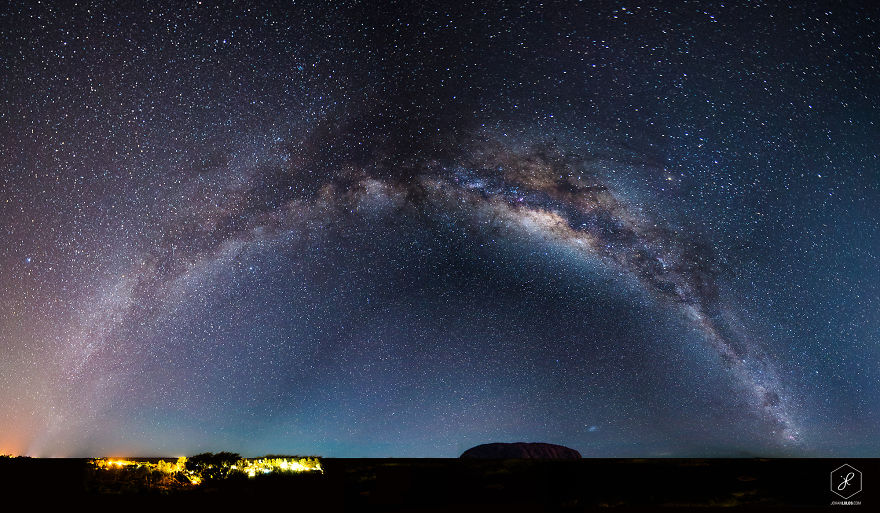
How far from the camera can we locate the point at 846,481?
2.88 meters

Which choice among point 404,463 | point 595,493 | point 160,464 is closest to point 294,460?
point 160,464

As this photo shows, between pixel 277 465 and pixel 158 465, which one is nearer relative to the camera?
pixel 277 465

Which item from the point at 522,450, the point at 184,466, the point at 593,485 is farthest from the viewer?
the point at 522,450

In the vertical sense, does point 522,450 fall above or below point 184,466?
below

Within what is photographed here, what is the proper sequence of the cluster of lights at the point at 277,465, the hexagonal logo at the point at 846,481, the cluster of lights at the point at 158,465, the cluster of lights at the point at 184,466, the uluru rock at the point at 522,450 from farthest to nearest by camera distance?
the uluru rock at the point at 522,450
the cluster of lights at the point at 158,465
the cluster of lights at the point at 184,466
the cluster of lights at the point at 277,465
the hexagonal logo at the point at 846,481

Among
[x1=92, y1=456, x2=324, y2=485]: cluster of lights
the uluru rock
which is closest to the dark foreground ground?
[x1=92, y1=456, x2=324, y2=485]: cluster of lights

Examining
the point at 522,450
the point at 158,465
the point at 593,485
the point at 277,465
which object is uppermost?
the point at 593,485

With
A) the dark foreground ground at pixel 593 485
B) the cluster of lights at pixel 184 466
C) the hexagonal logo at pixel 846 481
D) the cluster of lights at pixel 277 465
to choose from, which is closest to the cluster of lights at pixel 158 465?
the cluster of lights at pixel 184 466

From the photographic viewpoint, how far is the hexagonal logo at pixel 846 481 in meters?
2.79

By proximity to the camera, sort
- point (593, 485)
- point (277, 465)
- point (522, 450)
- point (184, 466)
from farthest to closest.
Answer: point (522, 450) < point (184, 466) < point (277, 465) < point (593, 485)

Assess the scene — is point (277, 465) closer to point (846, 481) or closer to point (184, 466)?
point (184, 466)

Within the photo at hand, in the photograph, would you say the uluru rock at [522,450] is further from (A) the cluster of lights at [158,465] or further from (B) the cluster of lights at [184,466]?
(A) the cluster of lights at [158,465]

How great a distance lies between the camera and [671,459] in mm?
2824

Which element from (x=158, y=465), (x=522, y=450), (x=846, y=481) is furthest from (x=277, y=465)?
(x=522, y=450)
